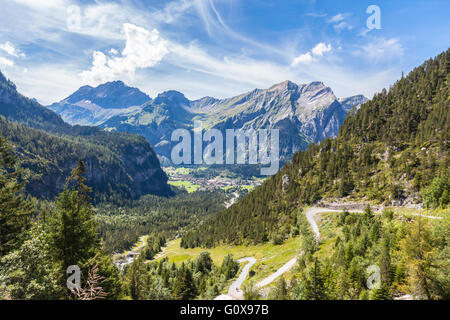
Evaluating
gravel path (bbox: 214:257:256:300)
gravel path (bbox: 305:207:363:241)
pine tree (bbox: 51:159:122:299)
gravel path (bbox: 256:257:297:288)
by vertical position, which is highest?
pine tree (bbox: 51:159:122:299)

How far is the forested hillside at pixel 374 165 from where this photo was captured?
74.1 m

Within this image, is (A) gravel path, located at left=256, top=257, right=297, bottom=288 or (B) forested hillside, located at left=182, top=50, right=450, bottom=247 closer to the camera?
(A) gravel path, located at left=256, top=257, right=297, bottom=288

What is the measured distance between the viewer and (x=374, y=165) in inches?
3750

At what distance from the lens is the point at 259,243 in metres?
94.2

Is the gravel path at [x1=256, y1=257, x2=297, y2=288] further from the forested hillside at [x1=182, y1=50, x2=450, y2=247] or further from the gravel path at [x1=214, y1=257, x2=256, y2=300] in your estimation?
the forested hillside at [x1=182, y1=50, x2=450, y2=247]

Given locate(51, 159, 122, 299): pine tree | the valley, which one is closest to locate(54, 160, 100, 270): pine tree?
locate(51, 159, 122, 299): pine tree

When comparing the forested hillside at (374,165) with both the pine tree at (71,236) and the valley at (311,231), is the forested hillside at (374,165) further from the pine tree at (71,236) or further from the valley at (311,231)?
the pine tree at (71,236)

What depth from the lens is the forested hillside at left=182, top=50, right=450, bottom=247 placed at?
74.1 metres

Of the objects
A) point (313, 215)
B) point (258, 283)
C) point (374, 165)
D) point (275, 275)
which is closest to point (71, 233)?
point (258, 283)

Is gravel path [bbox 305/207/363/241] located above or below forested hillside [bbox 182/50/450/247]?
below
